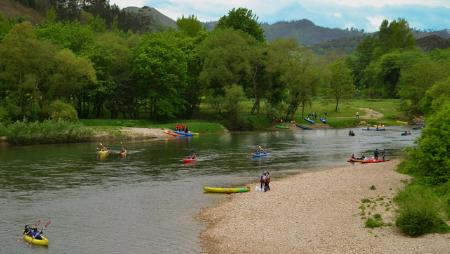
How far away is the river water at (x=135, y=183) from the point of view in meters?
38.6

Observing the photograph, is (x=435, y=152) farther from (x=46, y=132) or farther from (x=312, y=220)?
(x=46, y=132)

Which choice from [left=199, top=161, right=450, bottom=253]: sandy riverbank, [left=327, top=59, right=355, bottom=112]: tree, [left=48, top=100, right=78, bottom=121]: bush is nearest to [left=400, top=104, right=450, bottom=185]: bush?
[left=199, top=161, right=450, bottom=253]: sandy riverbank

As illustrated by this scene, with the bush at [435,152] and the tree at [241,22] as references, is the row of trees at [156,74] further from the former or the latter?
the bush at [435,152]

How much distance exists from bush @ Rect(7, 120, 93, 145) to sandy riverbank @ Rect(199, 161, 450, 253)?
49.3m

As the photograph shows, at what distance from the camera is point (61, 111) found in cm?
10081

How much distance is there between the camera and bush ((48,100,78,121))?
328 ft

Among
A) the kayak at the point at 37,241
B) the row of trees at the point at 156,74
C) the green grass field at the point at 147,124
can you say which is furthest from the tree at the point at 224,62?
the kayak at the point at 37,241

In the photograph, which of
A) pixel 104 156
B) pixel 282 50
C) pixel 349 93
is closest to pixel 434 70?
pixel 349 93

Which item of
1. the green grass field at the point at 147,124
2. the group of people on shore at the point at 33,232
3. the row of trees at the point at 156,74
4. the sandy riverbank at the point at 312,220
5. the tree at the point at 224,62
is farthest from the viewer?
the tree at the point at 224,62

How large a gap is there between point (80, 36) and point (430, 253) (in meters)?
106

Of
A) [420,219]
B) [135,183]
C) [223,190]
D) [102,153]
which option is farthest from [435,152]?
[102,153]

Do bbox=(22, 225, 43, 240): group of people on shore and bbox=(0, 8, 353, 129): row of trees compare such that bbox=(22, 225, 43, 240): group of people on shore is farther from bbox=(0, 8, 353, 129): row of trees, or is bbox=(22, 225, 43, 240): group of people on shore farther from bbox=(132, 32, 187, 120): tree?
bbox=(132, 32, 187, 120): tree

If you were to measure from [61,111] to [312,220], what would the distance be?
70.8 metres

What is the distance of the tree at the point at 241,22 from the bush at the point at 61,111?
188 ft
